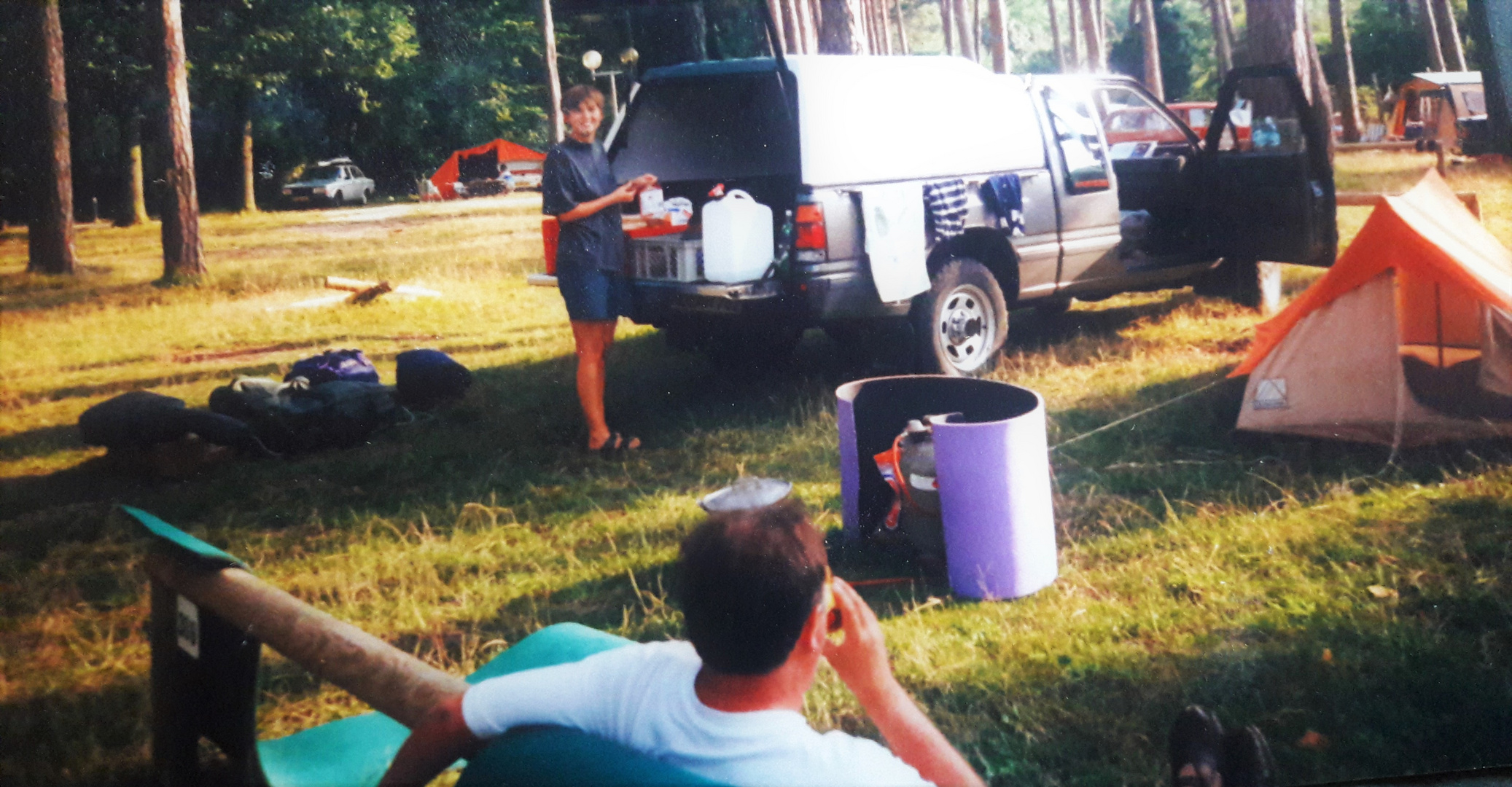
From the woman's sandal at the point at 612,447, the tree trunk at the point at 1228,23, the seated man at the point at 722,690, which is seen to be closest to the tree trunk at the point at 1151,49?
the tree trunk at the point at 1228,23

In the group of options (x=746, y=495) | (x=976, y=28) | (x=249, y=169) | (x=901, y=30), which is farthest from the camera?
(x=976, y=28)

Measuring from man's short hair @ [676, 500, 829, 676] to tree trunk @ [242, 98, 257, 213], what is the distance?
1.64 m

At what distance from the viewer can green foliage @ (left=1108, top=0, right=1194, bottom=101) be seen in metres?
4.19

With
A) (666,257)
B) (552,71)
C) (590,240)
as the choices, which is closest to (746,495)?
(666,257)

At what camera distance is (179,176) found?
9.17 feet

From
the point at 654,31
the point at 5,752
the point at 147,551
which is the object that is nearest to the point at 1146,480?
the point at 654,31

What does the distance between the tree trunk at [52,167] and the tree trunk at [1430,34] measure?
13.4ft

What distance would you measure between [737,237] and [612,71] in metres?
0.55

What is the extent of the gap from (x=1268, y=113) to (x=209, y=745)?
4259mm

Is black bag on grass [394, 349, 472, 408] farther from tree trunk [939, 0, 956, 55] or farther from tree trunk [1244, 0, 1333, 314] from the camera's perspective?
tree trunk [1244, 0, 1333, 314]

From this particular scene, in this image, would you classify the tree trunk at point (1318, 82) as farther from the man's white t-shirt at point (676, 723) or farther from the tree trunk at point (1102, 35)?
the man's white t-shirt at point (676, 723)

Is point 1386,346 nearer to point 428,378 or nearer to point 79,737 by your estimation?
point 428,378

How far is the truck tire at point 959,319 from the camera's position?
3.80 meters

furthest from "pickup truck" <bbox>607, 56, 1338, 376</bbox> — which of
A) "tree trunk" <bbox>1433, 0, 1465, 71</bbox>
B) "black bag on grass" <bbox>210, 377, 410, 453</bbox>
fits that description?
"black bag on grass" <bbox>210, 377, 410, 453</bbox>
